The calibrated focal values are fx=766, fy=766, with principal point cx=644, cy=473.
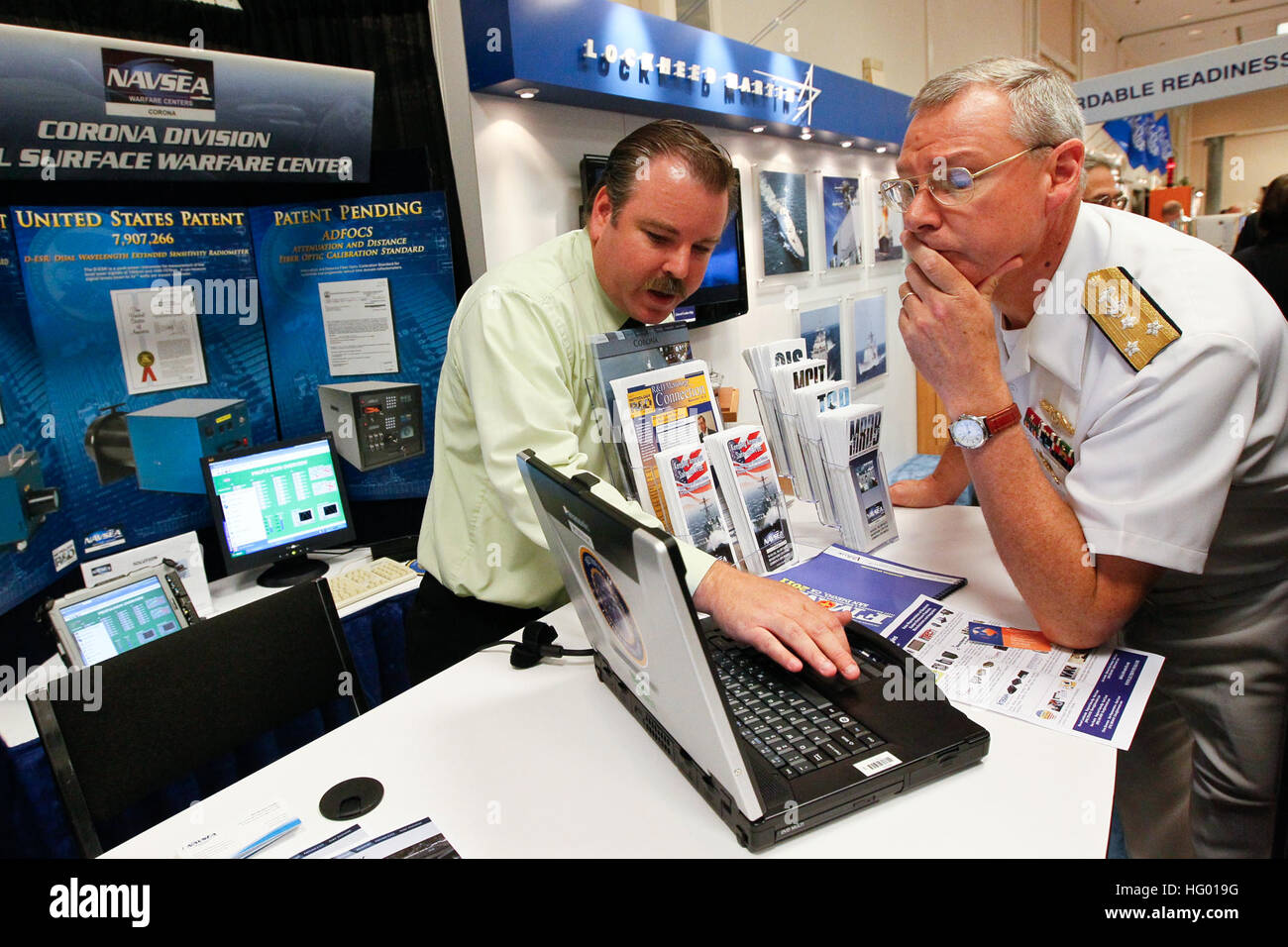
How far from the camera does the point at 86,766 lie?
1343 mm

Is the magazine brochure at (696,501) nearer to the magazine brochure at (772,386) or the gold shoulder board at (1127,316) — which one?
the magazine brochure at (772,386)

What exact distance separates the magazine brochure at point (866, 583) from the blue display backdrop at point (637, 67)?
6.83 ft

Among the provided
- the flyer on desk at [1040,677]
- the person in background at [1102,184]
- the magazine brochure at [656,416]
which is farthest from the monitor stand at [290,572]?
the person in background at [1102,184]

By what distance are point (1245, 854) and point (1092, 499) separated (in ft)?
2.44

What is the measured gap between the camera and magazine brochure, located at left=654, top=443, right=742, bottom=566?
5.25 ft

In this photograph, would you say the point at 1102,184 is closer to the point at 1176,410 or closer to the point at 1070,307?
the point at 1070,307

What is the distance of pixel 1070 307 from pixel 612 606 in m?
1.03

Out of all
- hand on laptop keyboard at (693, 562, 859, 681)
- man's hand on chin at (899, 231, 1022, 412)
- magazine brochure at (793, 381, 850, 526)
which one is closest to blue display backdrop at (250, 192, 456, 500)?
magazine brochure at (793, 381, 850, 526)

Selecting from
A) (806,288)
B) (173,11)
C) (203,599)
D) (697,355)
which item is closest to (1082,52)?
(806,288)

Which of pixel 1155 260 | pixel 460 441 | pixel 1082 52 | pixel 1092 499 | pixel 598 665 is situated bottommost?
pixel 598 665

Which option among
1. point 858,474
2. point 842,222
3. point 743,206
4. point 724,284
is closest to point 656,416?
point 858,474

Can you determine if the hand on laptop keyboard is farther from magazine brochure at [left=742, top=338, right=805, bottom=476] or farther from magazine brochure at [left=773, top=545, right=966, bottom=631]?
magazine brochure at [left=742, top=338, right=805, bottom=476]
